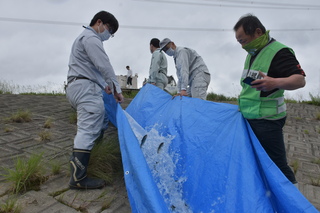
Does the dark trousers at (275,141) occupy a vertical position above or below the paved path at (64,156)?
above

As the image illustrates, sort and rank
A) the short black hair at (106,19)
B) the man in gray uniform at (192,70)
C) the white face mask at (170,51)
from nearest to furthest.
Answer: the short black hair at (106,19) < the man in gray uniform at (192,70) < the white face mask at (170,51)

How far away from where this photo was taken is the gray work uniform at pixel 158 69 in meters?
4.49

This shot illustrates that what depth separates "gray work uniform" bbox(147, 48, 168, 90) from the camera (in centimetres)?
449

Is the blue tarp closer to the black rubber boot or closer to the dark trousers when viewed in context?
the dark trousers

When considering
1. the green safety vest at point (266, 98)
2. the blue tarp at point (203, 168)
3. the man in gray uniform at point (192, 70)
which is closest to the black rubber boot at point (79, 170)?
the blue tarp at point (203, 168)

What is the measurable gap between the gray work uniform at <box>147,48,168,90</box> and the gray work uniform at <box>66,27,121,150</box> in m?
2.25

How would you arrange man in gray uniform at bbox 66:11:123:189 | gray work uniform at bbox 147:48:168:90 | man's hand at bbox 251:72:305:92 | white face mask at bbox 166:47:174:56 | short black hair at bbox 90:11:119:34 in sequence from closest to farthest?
man's hand at bbox 251:72:305:92 → man in gray uniform at bbox 66:11:123:189 → short black hair at bbox 90:11:119:34 → white face mask at bbox 166:47:174:56 → gray work uniform at bbox 147:48:168:90

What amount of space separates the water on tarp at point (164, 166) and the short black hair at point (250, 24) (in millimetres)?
1241

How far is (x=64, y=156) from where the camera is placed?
280 cm

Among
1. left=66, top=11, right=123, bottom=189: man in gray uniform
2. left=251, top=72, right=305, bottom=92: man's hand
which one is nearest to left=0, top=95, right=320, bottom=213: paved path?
left=66, top=11, right=123, bottom=189: man in gray uniform

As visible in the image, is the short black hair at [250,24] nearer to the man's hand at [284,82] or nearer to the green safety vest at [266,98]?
the green safety vest at [266,98]

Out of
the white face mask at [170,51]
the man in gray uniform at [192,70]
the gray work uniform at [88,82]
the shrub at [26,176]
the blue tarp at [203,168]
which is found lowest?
the shrub at [26,176]

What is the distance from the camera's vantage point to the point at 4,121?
408cm

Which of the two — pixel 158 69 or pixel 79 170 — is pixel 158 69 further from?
pixel 79 170
